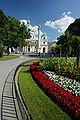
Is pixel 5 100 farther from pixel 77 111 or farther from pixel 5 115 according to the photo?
pixel 77 111

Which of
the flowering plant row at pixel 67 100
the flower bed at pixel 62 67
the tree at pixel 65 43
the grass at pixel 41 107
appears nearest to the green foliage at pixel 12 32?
the tree at pixel 65 43

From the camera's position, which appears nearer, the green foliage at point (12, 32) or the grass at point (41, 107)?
the grass at point (41, 107)

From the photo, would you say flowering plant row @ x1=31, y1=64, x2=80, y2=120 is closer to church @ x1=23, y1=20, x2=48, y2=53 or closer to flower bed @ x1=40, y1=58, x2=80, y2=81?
flower bed @ x1=40, y1=58, x2=80, y2=81

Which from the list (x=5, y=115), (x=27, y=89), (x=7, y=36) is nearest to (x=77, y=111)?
(x=5, y=115)

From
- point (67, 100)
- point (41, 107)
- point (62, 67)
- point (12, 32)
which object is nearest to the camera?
point (67, 100)

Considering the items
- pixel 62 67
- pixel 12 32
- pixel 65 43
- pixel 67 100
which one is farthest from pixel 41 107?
pixel 12 32

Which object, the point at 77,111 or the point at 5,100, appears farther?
the point at 5,100

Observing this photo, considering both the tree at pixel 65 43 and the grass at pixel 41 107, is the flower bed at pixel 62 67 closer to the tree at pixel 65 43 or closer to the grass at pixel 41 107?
the grass at pixel 41 107

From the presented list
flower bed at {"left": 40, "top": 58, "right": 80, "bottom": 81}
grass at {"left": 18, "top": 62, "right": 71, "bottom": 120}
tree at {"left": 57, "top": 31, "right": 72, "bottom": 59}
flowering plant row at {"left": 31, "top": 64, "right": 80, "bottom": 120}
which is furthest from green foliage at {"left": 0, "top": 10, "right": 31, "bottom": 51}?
flowering plant row at {"left": 31, "top": 64, "right": 80, "bottom": 120}

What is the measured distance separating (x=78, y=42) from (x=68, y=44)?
4.86 meters

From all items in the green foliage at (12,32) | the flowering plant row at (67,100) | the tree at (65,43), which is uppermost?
the green foliage at (12,32)

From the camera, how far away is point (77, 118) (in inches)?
351

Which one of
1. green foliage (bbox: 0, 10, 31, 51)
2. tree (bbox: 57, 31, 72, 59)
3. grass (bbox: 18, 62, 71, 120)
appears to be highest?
green foliage (bbox: 0, 10, 31, 51)

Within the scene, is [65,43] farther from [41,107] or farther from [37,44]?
[37,44]
